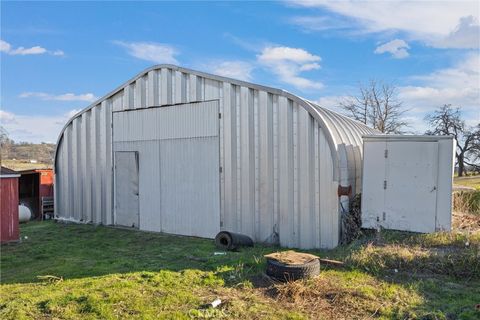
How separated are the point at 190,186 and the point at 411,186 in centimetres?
536

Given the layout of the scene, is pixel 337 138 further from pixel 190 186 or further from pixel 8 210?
pixel 8 210

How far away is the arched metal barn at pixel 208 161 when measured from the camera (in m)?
8.92

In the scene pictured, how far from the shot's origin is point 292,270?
5867mm

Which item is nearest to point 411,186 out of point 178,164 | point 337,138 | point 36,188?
point 337,138

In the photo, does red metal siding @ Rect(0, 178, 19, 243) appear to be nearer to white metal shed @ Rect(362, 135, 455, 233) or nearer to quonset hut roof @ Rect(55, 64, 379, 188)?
quonset hut roof @ Rect(55, 64, 379, 188)

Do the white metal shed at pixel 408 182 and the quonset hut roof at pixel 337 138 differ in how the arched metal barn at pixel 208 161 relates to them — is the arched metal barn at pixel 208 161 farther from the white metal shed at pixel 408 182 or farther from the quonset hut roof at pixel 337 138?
the white metal shed at pixel 408 182

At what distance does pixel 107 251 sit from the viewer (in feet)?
29.1

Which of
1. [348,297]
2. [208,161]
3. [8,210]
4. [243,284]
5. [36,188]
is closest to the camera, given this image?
[348,297]

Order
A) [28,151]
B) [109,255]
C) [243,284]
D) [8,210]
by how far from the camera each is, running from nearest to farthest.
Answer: [243,284]
[109,255]
[8,210]
[28,151]

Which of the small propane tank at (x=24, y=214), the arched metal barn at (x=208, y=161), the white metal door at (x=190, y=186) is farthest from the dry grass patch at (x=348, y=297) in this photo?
the small propane tank at (x=24, y=214)

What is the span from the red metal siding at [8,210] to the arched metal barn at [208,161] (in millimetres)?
2880

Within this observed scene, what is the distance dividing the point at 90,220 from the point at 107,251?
4.48 m

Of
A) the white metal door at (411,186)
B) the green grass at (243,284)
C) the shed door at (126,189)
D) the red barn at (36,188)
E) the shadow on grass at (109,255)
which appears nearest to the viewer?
the green grass at (243,284)

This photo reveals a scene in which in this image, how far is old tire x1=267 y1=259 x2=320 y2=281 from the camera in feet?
19.2
